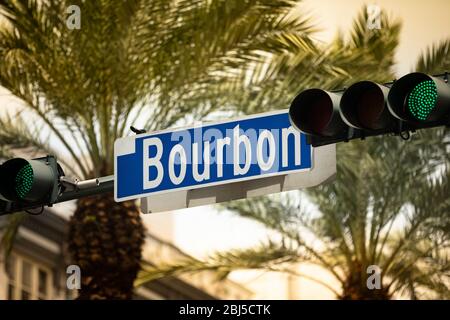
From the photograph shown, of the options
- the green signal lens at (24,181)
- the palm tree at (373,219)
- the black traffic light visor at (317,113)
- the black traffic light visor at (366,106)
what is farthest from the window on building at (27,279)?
the black traffic light visor at (366,106)

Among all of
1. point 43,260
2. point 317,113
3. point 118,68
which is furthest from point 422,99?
point 43,260

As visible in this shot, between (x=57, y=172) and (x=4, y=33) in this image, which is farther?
(x=4, y=33)

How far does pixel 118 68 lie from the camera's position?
16156 mm

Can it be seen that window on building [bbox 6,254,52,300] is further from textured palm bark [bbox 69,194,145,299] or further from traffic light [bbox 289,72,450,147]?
traffic light [bbox 289,72,450,147]

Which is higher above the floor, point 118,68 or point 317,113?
point 118,68

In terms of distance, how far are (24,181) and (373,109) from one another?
7.06 ft

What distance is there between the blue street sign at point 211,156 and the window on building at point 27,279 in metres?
20.0

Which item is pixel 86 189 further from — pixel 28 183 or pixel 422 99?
pixel 422 99

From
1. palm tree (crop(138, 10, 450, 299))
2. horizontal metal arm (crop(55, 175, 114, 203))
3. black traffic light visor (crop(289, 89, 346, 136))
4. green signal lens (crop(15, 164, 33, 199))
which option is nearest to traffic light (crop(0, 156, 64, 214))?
green signal lens (crop(15, 164, 33, 199))

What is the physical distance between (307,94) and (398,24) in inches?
540
